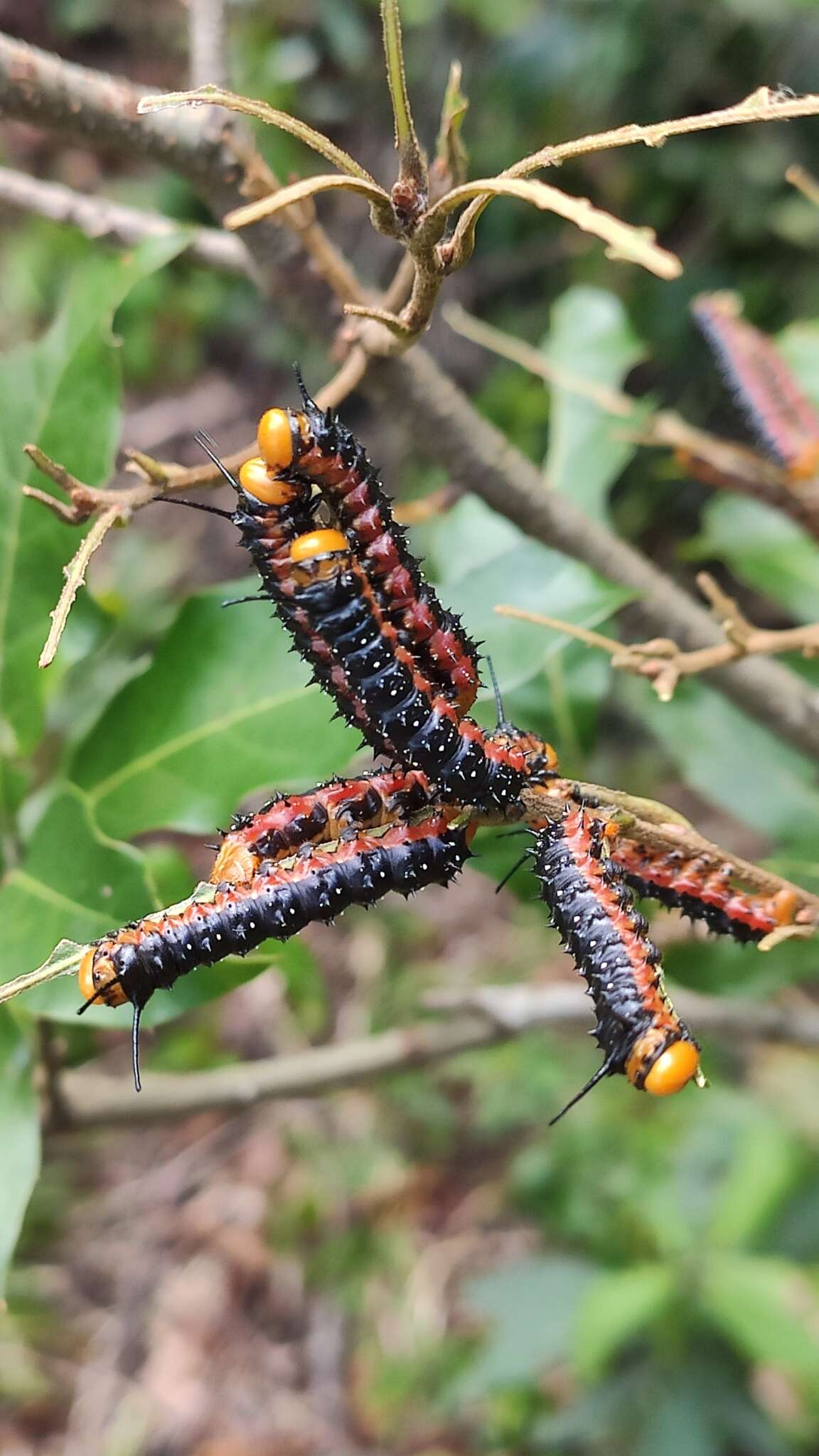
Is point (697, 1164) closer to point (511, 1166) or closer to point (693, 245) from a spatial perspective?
point (511, 1166)

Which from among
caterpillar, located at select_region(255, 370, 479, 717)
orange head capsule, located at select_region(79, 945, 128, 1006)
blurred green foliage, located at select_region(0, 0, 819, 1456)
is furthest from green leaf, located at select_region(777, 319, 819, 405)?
orange head capsule, located at select_region(79, 945, 128, 1006)

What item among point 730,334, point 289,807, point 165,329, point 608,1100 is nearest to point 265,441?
point 289,807

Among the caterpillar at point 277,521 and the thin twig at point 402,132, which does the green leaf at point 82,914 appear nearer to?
the caterpillar at point 277,521

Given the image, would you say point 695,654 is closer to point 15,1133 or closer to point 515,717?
point 515,717

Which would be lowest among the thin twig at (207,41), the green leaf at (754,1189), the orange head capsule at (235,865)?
the green leaf at (754,1189)

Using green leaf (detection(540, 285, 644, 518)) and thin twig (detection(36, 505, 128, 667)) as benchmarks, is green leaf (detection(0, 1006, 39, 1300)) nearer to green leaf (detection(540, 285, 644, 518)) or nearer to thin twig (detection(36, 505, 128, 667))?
thin twig (detection(36, 505, 128, 667))

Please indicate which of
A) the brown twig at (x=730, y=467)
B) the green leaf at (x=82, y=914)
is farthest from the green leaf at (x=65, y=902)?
the brown twig at (x=730, y=467)
